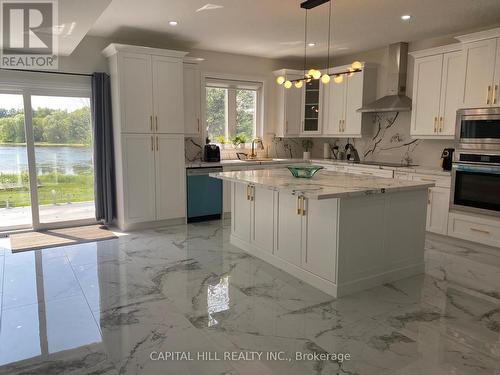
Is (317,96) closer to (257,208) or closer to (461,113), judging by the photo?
(461,113)

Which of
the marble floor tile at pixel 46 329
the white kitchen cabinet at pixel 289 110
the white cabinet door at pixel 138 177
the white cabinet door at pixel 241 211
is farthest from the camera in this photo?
the white kitchen cabinet at pixel 289 110

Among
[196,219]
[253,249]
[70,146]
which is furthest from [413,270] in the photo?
[70,146]

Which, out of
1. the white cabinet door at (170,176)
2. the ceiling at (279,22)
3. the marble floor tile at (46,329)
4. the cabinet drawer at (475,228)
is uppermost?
the ceiling at (279,22)

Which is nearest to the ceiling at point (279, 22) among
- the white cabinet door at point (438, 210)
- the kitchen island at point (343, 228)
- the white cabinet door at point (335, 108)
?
the white cabinet door at point (335, 108)

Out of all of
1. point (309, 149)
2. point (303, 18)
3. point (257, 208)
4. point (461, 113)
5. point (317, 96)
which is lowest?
point (257, 208)

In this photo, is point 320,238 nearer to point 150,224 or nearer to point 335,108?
point 150,224

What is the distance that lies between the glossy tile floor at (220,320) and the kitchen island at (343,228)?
0.47ft

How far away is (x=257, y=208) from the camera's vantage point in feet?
13.4

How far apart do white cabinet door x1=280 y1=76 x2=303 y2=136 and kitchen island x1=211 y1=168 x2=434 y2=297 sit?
2993 millimetres

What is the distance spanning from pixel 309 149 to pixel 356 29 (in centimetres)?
281

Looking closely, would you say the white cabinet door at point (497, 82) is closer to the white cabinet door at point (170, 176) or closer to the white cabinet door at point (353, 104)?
the white cabinet door at point (353, 104)

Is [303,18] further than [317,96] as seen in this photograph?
No

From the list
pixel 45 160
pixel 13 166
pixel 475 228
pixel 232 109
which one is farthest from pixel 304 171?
pixel 13 166

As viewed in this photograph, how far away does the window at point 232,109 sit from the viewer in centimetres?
641
